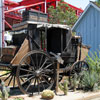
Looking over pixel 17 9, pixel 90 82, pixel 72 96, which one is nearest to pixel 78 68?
pixel 90 82

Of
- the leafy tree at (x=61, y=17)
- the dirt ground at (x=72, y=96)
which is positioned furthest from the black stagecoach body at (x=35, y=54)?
the leafy tree at (x=61, y=17)

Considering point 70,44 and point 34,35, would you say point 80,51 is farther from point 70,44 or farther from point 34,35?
point 34,35

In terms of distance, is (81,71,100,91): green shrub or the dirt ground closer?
→ the dirt ground

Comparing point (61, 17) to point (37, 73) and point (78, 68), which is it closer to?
point (78, 68)

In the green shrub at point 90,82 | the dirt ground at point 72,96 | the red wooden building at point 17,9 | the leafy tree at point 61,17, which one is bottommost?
the dirt ground at point 72,96

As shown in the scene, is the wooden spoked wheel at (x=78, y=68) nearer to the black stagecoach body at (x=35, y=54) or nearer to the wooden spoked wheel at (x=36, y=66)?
the black stagecoach body at (x=35, y=54)

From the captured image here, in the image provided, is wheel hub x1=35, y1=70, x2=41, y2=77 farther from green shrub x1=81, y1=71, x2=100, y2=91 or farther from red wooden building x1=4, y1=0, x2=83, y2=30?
red wooden building x1=4, y1=0, x2=83, y2=30

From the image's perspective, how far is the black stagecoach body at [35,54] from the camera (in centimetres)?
690

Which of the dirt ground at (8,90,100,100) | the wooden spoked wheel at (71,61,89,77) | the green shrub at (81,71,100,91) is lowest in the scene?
the dirt ground at (8,90,100,100)

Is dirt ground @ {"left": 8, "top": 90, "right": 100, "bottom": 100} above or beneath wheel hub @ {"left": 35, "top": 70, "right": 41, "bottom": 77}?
beneath

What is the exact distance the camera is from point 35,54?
23.7ft

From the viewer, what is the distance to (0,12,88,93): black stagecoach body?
6902 mm

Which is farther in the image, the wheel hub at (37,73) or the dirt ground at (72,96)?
the wheel hub at (37,73)

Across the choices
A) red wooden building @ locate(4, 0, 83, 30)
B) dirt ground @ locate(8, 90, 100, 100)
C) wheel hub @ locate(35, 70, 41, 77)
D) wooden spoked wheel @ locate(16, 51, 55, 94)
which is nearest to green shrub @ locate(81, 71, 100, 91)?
dirt ground @ locate(8, 90, 100, 100)
